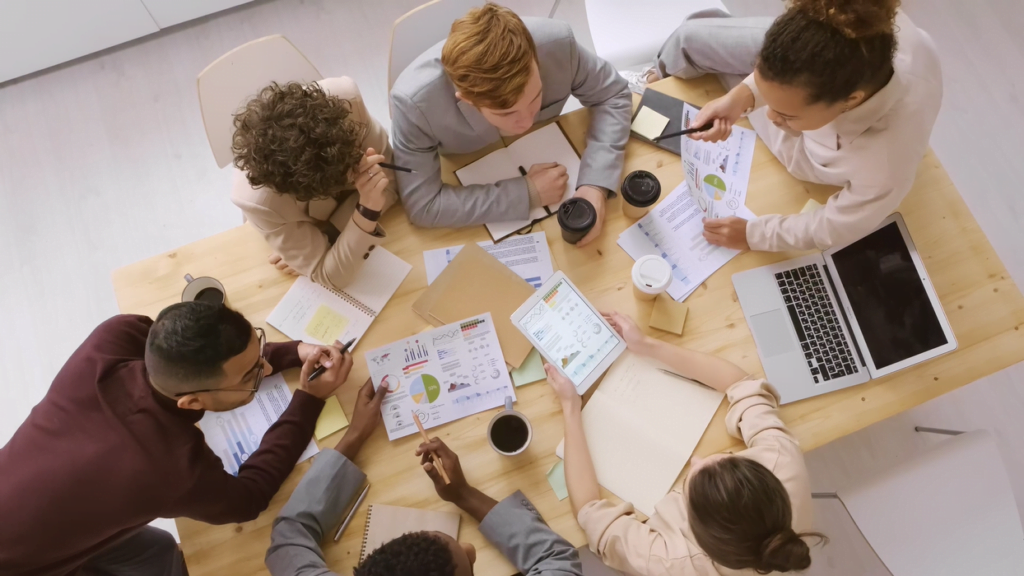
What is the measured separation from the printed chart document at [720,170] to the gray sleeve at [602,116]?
17cm

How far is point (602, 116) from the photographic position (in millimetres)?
1548

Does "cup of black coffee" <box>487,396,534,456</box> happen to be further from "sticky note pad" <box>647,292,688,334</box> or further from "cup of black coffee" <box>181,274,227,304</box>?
"cup of black coffee" <box>181,274,227,304</box>

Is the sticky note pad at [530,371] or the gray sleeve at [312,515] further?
the sticky note pad at [530,371]

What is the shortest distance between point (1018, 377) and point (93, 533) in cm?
280

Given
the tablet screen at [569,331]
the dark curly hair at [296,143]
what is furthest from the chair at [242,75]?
the tablet screen at [569,331]

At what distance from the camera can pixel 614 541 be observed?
1.21 metres

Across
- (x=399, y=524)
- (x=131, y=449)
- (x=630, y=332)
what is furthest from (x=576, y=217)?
(x=131, y=449)

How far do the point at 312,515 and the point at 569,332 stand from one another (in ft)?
2.20

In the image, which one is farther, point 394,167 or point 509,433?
point 394,167

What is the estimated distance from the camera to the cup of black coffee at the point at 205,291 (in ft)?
4.58

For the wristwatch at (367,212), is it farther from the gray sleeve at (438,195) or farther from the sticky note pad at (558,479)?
the sticky note pad at (558,479)

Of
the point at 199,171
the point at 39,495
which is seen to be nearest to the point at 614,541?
the point at 39,495

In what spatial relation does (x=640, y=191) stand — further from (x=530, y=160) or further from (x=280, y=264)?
(x=280, y=264)

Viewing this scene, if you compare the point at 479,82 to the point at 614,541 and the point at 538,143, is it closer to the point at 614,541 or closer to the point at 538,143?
the point at 538,143
